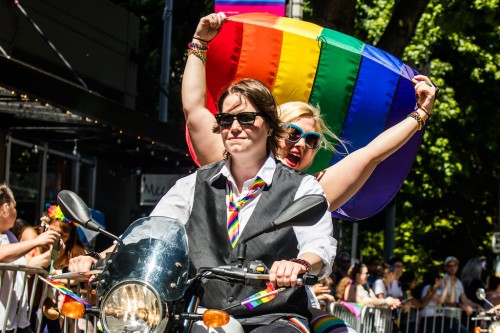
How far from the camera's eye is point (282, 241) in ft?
14.1

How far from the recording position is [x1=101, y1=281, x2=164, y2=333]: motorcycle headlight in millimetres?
3434

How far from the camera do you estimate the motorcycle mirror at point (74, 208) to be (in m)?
3.89

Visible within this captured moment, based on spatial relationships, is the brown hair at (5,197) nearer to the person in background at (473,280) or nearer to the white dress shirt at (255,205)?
the white dress shirt at (255,205)

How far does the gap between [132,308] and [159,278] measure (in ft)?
0.44

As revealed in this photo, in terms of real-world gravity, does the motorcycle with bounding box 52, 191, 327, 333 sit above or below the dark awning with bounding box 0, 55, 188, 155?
below

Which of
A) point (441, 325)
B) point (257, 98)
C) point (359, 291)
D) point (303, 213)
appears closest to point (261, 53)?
point (257, 98)

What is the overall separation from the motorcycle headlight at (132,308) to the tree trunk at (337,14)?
923cm

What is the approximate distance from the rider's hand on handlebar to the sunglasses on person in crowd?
1.99m

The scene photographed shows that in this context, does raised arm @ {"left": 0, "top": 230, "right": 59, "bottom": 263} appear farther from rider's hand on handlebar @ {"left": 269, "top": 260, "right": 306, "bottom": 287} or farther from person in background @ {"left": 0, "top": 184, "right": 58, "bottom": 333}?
rider's hand on handlebar @ {"left": 269, "top": 260, "right": 306, "bottom": 287}

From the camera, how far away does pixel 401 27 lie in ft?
43.3

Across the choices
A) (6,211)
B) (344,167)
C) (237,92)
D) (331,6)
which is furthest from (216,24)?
(331,6)

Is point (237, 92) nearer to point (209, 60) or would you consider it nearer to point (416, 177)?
point (209, 60)

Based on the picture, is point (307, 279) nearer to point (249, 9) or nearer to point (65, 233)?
point (249, 9)

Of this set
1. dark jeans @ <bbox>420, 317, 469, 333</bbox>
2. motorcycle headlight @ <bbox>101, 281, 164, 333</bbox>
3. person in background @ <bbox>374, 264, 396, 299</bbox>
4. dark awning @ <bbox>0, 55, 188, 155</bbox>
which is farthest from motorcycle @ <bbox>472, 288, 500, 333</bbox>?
motorcycle headlight @ <bbox>101, 281, 164, 333</bbox>
